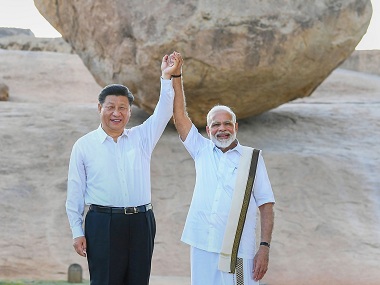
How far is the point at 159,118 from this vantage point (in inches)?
142

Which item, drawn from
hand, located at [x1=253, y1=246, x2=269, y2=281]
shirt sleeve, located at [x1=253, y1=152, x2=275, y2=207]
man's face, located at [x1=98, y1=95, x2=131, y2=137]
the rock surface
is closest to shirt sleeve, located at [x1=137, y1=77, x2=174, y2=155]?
man's face, located at [x1=98, y1=95, x2=131, y2=137]

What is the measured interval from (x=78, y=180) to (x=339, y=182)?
5.29 m

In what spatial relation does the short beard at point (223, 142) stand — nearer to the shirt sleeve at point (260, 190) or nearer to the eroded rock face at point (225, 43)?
the shirt sleeve at point (260, 190)

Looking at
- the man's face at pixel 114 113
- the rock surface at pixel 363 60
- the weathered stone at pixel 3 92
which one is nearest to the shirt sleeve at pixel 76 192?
the man's face at pixel 114 113

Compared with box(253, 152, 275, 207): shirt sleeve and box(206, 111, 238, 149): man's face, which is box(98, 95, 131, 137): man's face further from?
box(253, 152, 275, 207): shirt sleeve

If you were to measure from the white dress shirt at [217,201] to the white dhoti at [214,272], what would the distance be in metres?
0.03

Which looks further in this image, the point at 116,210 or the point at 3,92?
the point at 3,92

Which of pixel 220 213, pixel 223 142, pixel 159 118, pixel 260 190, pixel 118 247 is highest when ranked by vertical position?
pixel 159 118

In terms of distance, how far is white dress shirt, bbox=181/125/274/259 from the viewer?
11.0ft

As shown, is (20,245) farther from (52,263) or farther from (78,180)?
(78,180)

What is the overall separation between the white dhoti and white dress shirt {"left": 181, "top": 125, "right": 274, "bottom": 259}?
0.03 m

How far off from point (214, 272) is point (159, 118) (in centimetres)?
78

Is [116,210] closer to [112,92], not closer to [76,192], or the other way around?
[76,192]

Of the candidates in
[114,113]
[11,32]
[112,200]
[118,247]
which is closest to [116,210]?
[112,200]
